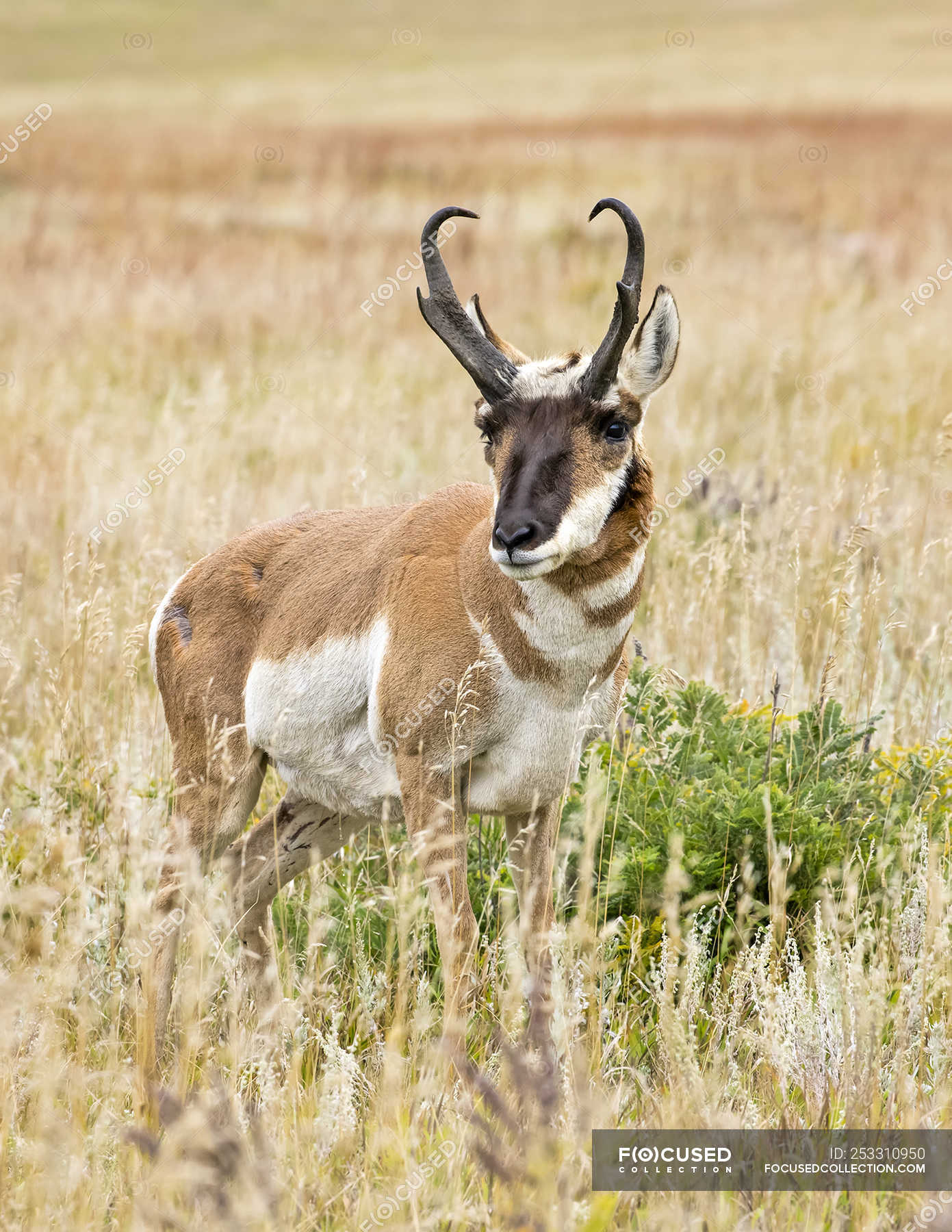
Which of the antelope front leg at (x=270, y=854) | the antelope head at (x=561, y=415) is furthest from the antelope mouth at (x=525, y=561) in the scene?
the antelope front leg at (x=270, y=854)

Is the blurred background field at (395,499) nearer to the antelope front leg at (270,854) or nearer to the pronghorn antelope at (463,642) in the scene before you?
the antelope front leg at (270,854)

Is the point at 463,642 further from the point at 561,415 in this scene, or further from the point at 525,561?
the point at 561,415

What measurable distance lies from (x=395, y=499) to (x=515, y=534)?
470 centimetres

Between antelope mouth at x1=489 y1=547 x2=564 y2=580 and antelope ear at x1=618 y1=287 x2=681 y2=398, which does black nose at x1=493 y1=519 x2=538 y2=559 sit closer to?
antelope mouth at x1=489 y1=547 x2=564 y2=580

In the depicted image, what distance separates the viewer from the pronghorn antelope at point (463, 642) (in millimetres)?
3883

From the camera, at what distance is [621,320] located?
3.84 metres

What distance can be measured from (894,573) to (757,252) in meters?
13.9

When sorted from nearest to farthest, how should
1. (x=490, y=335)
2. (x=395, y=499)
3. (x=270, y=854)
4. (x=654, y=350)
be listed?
(x=654, y=350) → (x=490, y=335) → (x=270, y=854) → (x=395, y=499)

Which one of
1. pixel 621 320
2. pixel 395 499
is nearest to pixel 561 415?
pixel 621 320

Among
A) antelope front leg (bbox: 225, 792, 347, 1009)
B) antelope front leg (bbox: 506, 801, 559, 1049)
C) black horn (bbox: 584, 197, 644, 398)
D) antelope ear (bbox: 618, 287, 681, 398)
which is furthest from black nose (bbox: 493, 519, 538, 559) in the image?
antelope front leg (bbox: 225, 792, 347, 1009)

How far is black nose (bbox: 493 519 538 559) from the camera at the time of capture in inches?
142

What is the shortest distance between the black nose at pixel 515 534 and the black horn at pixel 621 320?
55 centimetres

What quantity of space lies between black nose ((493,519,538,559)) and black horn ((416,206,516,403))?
0.58 metres

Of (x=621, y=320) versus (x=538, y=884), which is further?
(x=538, y=884)
